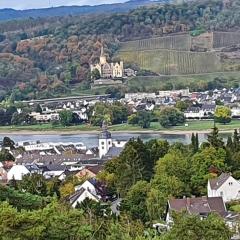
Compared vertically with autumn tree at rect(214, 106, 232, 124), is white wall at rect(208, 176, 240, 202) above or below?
above

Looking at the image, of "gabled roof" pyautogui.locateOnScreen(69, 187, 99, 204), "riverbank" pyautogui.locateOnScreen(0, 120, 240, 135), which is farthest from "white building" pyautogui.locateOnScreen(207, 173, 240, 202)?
"riverbank" pyautogui.locateOnScreen(0, 120, 240, 135)

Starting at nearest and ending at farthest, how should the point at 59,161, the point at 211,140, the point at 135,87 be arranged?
the point at 211,140, the point at 59,161, the point at 135,87

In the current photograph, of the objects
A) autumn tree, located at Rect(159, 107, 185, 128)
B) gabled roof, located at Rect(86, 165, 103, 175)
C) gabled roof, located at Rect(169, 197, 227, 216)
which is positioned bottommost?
autumn tree, located at Rect(159, 107, 185, 128)

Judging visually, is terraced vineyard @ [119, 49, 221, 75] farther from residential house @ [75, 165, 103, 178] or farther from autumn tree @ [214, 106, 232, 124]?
residential house @ [75, 165, 103, 178]

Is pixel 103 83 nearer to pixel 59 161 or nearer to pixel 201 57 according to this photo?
pixel 201 57

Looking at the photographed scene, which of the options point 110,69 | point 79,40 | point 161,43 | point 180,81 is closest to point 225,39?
point 161,43

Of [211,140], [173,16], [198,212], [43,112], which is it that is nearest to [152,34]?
[173,16]

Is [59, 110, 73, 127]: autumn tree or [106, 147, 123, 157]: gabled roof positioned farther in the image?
[59, 110, 73, 127]: autumn tree
